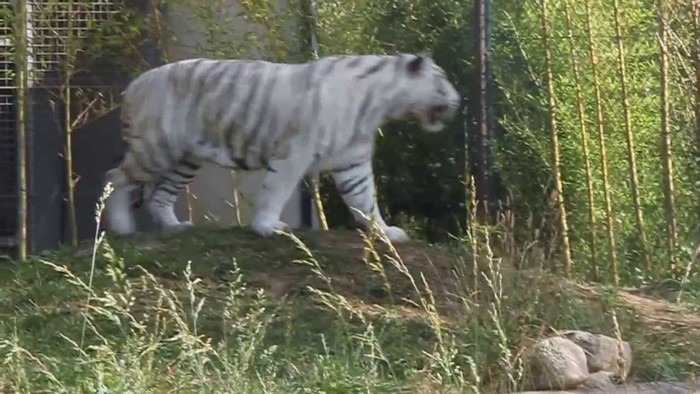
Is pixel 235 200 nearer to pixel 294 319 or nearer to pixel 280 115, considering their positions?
pixel 280 115

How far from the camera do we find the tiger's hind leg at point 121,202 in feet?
21.1

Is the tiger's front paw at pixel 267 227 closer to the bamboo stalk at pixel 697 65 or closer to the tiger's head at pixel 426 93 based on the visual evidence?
the tiger's head at pixel 426 93

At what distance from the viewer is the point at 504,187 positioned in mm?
8180

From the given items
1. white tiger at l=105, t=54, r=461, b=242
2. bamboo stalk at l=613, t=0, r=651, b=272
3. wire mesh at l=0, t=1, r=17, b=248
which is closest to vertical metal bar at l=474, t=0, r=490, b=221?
bamboo stalk at l=613, t=0, r=651, b=272

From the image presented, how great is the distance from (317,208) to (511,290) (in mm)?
3073

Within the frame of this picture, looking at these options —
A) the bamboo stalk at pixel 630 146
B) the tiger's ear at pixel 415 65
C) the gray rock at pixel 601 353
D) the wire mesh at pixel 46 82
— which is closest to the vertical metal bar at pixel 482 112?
the bamboo stalk at pixel 630 146

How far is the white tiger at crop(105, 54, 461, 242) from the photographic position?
586 centimetres

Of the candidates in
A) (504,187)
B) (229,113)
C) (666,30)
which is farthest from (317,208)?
(666,30)

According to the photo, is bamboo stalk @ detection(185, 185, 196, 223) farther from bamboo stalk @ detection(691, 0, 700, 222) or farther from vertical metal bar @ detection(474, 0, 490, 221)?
bamboo stalk @ detection(691, 0, 700, 222)

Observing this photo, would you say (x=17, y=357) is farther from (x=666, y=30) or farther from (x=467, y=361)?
(x=666, y=30)

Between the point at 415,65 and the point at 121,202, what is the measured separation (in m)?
1.65

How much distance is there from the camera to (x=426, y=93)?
6.04 m

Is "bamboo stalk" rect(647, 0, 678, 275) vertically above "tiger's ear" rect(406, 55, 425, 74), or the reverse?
"tiger's ear" rect(406, 55, 425, 74)

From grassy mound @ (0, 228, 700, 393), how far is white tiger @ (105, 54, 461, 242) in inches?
13.2
